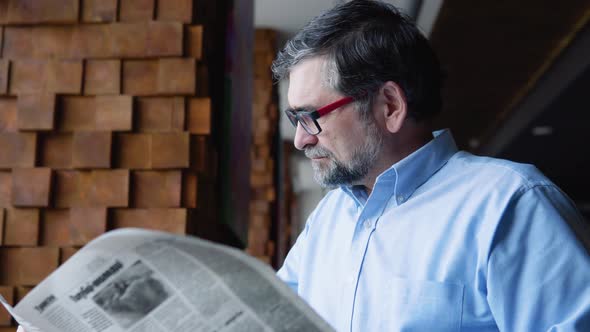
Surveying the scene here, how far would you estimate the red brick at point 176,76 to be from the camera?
158cm

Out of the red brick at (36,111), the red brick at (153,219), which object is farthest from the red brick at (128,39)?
the red brick at (153,219)

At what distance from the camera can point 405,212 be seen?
116 cm

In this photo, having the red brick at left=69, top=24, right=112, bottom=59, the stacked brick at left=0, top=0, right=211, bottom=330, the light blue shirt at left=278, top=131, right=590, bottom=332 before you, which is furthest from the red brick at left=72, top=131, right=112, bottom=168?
the light blue shirt at left=278, top=131, right=590, bottom=332

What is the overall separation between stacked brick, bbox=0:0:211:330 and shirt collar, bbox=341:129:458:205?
1.88 feet

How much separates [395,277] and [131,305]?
0.51 m

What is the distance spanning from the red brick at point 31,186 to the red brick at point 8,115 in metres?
0.11

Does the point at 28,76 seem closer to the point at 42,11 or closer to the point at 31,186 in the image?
the point at 42,11

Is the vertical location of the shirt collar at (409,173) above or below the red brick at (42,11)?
below

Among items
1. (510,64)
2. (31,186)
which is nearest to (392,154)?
(31,186)

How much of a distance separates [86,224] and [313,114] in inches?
26.8

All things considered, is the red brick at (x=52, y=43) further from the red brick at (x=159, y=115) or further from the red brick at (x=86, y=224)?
the red brick at (x=86, y=224)

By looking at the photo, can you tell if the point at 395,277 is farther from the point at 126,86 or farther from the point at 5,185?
the point at 5,185

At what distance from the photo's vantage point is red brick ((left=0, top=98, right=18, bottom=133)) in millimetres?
1546

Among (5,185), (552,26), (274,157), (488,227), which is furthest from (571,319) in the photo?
(552,26)
